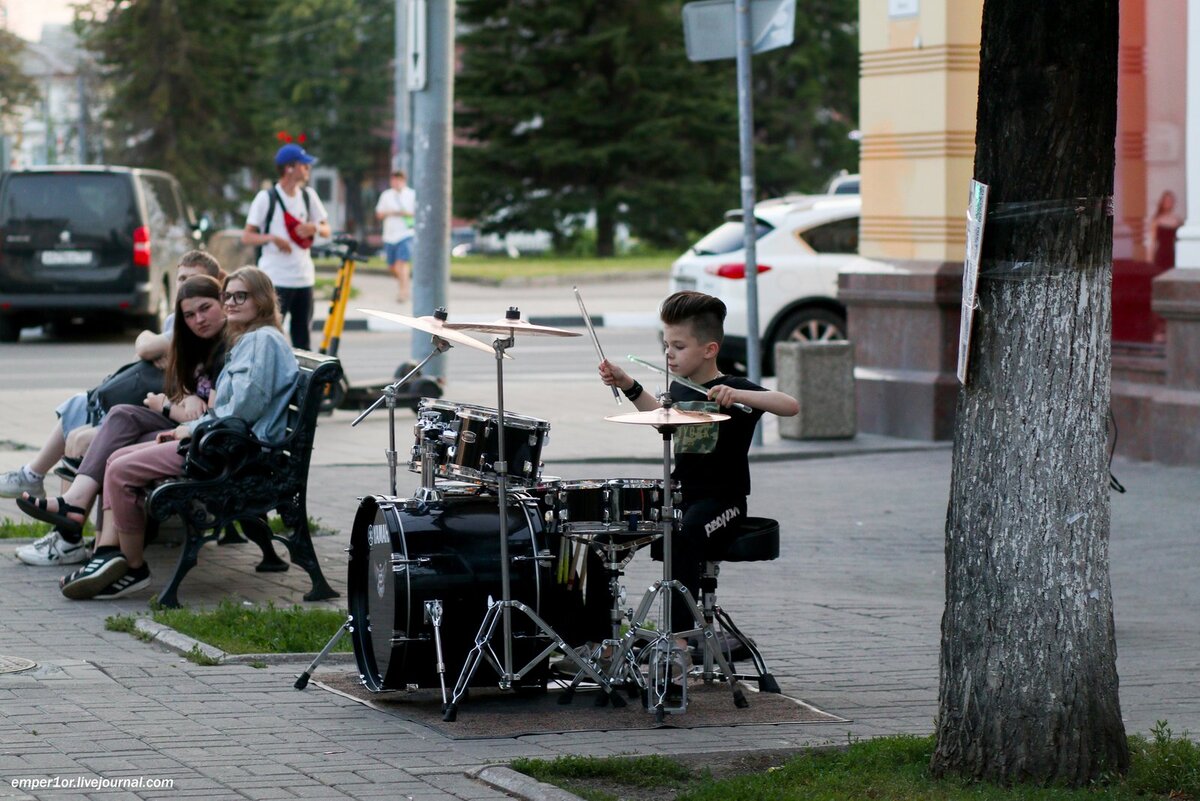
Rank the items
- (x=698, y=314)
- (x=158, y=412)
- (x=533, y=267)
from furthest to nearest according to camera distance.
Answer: (x=533, y=267) < (x=158, y=412) < (x=698, y=314)

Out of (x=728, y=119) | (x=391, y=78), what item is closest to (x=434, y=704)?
(x=728, y=119)

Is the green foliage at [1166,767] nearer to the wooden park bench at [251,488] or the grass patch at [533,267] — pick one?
the wooden park bench at [251,488]

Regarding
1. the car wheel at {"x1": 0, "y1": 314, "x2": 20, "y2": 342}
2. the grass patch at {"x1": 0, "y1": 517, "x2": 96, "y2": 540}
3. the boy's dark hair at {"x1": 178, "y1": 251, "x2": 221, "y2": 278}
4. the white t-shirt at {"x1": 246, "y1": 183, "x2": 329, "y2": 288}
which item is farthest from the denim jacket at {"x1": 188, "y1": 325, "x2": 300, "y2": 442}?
the car wheel at {"x1": 0, "y1": 314, "x2": 20, "y2": 342}

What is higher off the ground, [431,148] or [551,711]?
[431,148]

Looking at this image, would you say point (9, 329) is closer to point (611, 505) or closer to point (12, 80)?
point (611, 505)

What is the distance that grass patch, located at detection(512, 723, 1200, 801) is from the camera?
190 inches

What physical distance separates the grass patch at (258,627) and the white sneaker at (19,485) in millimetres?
1719

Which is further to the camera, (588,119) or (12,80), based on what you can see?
(12,80)

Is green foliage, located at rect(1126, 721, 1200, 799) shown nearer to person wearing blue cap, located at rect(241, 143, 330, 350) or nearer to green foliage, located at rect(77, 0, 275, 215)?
person wearing blue cap, located at rect(241, 143, 330, 350)

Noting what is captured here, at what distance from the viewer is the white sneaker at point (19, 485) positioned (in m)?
8.94

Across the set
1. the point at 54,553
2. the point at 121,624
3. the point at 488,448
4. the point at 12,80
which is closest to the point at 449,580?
the point at 488,448

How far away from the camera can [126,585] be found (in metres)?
7.82

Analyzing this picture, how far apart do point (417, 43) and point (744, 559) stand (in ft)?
29.5

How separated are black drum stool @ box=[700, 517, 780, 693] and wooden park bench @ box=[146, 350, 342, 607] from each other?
6.85 feet
